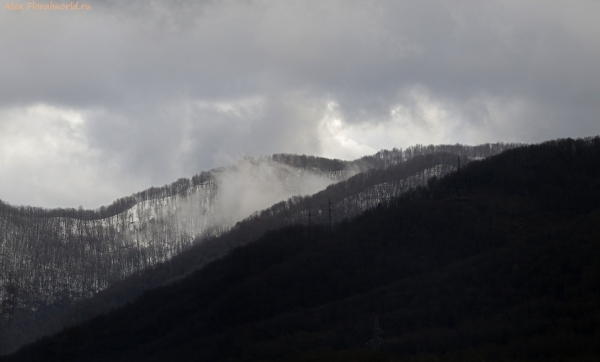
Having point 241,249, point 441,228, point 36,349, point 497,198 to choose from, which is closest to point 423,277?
point 441,228

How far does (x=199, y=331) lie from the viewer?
13625cm

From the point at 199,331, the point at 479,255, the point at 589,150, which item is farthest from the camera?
the point at 589,150

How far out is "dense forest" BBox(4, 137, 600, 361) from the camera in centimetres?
8800

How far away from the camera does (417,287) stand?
11388cm

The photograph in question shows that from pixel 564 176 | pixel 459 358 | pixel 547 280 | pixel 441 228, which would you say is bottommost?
pixel 459 358

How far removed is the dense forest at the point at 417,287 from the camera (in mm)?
88000

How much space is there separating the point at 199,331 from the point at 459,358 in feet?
231

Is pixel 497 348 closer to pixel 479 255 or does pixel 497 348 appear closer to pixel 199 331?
pixel 479 255

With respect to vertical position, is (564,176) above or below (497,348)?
above

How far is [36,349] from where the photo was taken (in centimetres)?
14550

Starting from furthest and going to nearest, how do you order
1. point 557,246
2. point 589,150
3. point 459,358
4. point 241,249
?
point 241,249 → point 589,150 → point 557,246 → point 459,358

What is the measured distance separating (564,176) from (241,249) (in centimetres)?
8422

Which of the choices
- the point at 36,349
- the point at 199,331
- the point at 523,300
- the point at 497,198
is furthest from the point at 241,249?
the point at 523,300

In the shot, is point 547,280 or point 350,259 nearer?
point 547,280
